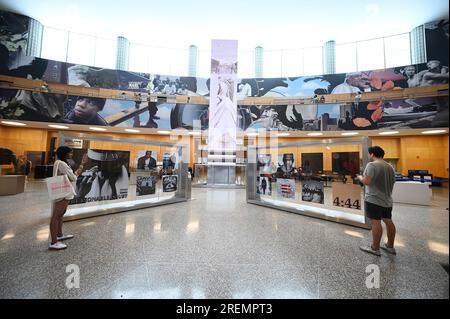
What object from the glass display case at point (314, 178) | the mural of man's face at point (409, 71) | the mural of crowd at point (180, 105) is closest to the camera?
the glass display case at point (314, 178)

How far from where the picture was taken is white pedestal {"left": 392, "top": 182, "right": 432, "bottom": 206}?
18.7 ft

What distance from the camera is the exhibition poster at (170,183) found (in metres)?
5.70

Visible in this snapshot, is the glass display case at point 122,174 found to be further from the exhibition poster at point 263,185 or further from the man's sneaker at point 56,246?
the exhibition poster at point 263,185

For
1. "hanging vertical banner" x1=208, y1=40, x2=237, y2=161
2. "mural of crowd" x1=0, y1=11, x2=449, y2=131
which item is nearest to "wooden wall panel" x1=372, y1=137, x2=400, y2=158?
"mural of crowd" x1=0, y1=11, x2=449, y2=131

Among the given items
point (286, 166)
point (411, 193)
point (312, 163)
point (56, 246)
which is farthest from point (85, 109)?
point (411, 193)

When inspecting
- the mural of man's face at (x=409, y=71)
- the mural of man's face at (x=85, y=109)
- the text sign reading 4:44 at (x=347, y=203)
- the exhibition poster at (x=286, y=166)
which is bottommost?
the text sign reading 4:44 at (x=347, y=203)

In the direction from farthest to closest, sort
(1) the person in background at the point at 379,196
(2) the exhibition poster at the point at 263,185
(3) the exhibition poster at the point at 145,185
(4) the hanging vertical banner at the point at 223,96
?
1. (4) the hanging vertical banner at the point at 223,96
2. (2) the exhibition poster at the point at 263,185
3. (3) the exhibition poster at the point at 145,185
4. (1) the person in background at the point at 379,196

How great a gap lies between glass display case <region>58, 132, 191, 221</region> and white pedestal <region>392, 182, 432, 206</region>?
7190mm

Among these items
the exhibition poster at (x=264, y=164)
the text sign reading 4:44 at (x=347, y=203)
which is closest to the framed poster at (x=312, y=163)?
the text sign reading 4:44 at (x=347, y=203)

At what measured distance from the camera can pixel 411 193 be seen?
602 cm

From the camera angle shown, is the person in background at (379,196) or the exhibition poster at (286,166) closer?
the person in background at (379,196)

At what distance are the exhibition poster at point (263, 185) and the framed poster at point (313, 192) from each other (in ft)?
3.46

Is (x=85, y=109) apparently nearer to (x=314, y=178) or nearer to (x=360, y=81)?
(x=314, y=178)
